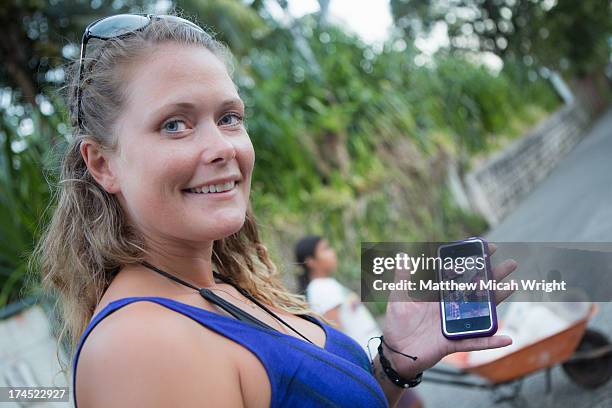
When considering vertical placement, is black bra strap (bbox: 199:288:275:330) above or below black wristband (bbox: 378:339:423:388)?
above

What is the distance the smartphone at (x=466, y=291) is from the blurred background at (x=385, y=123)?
201 millimetres

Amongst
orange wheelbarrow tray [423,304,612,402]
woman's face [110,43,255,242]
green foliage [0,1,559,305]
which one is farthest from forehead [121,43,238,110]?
green foliage [0,1,559,305]

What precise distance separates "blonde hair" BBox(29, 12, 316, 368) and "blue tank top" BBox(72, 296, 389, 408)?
8.9 inches

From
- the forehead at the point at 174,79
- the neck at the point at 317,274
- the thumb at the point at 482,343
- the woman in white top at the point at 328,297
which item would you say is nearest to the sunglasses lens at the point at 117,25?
the forehead at the point at 174,79

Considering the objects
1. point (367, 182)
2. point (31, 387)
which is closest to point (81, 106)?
point (31, 387)

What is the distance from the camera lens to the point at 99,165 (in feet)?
3.95

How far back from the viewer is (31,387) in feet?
7.36

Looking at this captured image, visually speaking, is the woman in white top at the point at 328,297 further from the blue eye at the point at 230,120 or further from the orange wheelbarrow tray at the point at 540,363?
the blue eye at the point at 230,120

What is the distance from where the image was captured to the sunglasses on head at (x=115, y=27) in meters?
1.21

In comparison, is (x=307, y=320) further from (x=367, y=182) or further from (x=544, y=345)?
(x=367, y=182)

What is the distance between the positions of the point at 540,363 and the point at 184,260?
1.55 metres

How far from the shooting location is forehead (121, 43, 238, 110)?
1089 millimetres

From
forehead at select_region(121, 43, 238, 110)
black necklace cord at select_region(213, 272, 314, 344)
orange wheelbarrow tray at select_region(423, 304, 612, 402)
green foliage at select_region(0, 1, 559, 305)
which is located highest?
forehead at select_region(121, 43, 238, 110)

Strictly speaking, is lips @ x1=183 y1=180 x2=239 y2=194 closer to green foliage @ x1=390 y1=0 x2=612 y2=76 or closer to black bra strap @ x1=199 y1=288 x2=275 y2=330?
black bra strap @ x1=199 y1=288 x2=275 y2=330
